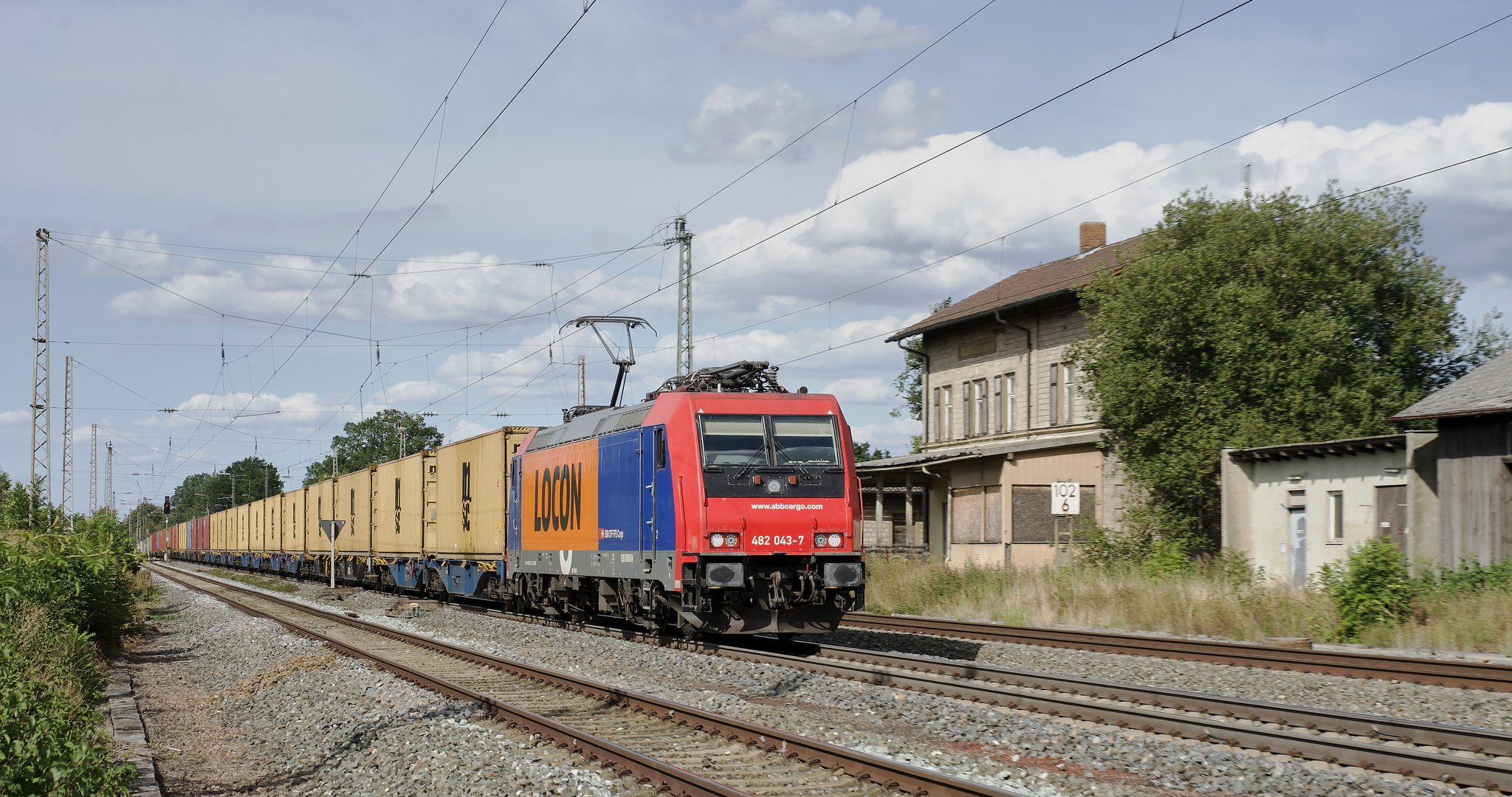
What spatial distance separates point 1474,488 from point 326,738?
52.2ft

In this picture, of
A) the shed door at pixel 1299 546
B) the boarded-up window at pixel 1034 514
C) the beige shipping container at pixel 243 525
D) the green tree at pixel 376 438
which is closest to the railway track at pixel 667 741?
the shed door at pixel 1299 546

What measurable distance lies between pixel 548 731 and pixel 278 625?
581 inches

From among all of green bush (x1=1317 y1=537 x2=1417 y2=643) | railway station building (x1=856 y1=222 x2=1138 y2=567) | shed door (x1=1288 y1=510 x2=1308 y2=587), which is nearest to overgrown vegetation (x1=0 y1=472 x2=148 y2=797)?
green bush (x1=1317 y1=537 x2=1417 y2=643)

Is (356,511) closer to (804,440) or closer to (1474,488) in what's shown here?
(804,440)

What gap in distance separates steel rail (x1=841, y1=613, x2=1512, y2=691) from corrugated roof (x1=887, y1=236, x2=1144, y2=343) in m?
14.0

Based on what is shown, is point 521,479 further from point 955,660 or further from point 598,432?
point 955,660

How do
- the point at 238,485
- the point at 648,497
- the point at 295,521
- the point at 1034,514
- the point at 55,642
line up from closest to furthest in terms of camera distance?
1. the point at 55,642
2. the point at 648,497
3. the point at 1034,514
4. the point at 295,521
5. the point at 238,485

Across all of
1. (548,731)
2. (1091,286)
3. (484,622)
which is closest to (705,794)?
(548,731)

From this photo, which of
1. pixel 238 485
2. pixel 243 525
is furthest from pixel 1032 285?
pixel 238 485

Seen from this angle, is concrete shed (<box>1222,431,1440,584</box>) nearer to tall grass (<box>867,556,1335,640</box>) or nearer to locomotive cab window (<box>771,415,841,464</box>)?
tall grass (<box>867,556,1335,640</box>)

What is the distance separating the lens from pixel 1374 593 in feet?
53.2

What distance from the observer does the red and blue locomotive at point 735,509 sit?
14977mm

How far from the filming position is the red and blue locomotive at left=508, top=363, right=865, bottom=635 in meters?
15.0

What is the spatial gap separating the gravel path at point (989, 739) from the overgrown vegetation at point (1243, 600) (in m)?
3.83
